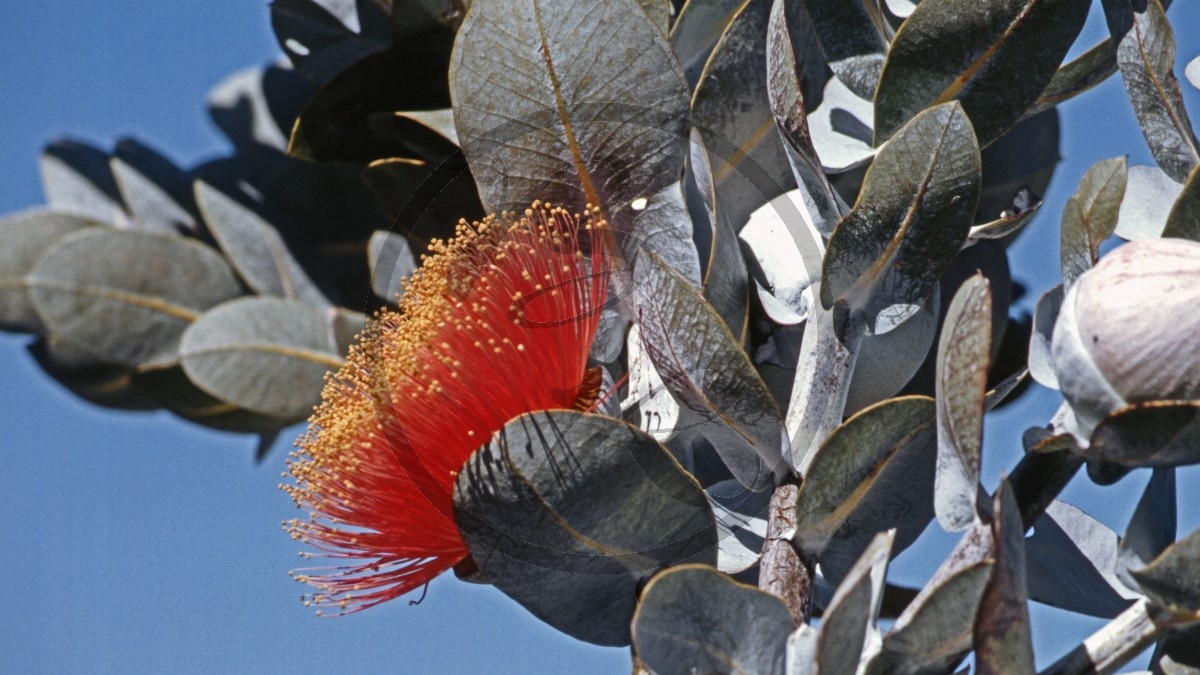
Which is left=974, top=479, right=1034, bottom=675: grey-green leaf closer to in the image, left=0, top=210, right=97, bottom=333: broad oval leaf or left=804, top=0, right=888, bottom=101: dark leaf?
left=804, top=0, right=888, bottom=101: dark leaf

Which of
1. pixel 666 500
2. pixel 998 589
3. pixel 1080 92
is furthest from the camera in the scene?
pixel 1080 92

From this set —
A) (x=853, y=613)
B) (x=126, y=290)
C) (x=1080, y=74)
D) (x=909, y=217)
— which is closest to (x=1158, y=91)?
(x=1080, y=74)

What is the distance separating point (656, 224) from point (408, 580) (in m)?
0.32

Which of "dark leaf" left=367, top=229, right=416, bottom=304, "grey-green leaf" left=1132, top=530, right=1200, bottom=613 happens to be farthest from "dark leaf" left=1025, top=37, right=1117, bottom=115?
"dark leaf" left=367, top=229, right=416, bottom=304

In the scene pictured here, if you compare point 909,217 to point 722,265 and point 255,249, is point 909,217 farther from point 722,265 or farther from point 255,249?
point 255,249

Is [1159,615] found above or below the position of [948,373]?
below

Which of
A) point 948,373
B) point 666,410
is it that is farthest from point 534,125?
point 948,373

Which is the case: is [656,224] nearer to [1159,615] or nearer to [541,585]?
[541,585]

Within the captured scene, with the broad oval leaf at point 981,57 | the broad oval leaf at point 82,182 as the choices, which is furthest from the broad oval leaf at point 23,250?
the broad oval leaf at point 981,57

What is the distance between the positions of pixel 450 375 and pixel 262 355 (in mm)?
528

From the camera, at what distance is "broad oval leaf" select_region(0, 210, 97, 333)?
1357 mm

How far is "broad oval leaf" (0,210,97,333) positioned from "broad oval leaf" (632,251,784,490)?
933 millimetres

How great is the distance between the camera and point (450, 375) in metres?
0.78

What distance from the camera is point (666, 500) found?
707mm
